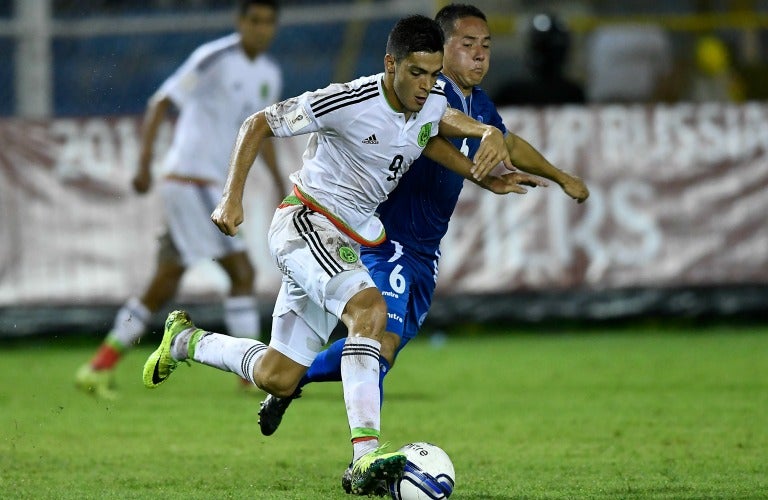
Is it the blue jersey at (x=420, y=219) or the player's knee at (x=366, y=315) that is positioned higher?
the blue jersey at (x=420, y=219)

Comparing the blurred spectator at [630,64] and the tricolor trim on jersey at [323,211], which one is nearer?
the tricolor trim on jersey at [323,211]

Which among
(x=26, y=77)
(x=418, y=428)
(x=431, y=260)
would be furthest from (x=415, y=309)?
(x=26, y=77)

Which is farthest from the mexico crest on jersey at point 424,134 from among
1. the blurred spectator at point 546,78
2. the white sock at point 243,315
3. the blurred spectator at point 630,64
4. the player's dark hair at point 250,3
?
the blurred spectator at point 630,64

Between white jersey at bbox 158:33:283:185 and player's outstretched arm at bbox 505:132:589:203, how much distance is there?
353 cm

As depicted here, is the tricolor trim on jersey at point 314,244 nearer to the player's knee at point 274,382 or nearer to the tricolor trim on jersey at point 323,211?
the tricolor trim on jersey at point 323,211

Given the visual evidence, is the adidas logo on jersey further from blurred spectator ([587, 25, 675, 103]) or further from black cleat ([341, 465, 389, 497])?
blurred spectator ([587, 25, 675, 103])

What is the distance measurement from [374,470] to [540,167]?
2.02 metres

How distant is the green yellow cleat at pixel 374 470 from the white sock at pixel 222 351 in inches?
45.3

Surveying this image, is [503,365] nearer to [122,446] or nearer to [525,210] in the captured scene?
[525,210]

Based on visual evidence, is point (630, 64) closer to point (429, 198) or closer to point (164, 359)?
point (429, 198)

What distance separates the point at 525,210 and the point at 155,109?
3999 mm

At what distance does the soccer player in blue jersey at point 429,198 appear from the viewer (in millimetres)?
6617

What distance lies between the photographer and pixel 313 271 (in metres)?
5.86

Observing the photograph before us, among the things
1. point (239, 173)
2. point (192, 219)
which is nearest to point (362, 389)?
point (239, 173)
